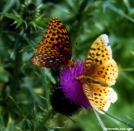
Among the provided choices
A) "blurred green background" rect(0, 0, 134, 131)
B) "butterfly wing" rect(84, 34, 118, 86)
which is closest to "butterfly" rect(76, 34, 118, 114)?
"butterfly wing" rect(84, 34, 118, 86)

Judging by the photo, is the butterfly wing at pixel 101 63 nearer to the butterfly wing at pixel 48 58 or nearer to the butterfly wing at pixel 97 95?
the butterfly wing at pixel 97 95

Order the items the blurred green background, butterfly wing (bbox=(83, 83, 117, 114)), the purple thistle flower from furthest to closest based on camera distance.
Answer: the blurred green background
the purple thistle flower
butterfly wing (bbox=(83, 83, 117, 114))

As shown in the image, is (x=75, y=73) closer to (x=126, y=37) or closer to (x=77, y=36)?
(x=77, y=36)

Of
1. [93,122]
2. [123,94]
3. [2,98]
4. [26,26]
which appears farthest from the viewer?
[123,94]

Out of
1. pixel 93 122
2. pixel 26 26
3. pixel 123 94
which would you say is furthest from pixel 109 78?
pixel 123 94

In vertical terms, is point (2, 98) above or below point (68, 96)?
below

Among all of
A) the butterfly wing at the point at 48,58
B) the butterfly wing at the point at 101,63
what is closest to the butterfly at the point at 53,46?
the butterfly wing at the point at 48,58

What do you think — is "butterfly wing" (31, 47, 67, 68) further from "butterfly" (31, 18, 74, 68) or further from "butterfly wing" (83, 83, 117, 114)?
"butterfly wing" (83, 83, 117, 114)
